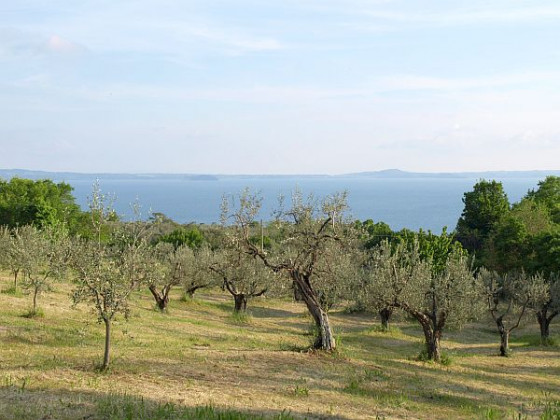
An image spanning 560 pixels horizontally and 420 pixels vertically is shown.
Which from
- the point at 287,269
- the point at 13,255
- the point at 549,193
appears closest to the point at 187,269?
the point at 13,255

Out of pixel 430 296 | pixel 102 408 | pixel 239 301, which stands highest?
pixel 430 296

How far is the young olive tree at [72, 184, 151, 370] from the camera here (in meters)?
18.4

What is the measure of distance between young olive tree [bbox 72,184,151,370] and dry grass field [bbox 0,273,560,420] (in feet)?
8.48

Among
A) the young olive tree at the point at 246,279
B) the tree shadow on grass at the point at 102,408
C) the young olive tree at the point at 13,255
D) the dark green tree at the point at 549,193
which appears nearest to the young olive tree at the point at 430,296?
the young olive tree at the point at 246,279

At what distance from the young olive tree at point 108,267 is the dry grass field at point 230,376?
8.48 feet

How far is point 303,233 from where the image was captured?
86.2ft

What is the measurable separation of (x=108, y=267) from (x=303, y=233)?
1039cm

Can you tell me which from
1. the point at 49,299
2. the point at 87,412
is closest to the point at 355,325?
the point at 49,299

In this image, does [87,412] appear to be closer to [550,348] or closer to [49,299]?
[49,299]

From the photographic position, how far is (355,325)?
1981 inches

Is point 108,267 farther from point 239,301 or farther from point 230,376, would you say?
point 239,301

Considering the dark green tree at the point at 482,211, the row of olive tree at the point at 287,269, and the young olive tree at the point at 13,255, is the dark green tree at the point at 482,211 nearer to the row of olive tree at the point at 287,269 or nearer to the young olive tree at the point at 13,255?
the row of olive tree at the point at 287,269

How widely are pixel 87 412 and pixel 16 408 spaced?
1.71 metres

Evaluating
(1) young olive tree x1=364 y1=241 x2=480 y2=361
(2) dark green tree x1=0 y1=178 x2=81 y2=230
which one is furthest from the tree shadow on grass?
(2) dark green tree x1=0 y1=178 x2=81 y2=230
